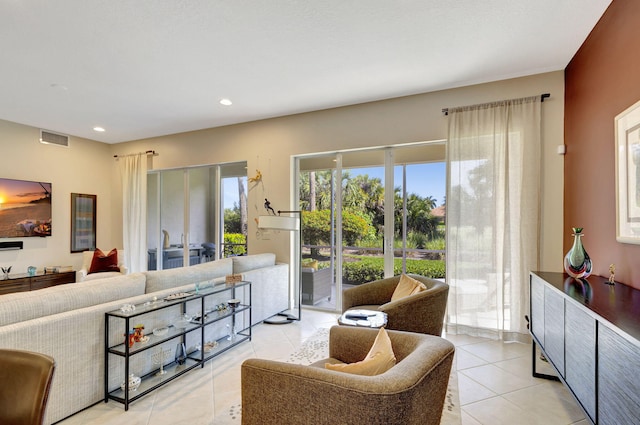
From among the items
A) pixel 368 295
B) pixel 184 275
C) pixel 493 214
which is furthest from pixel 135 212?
pixel 493 214

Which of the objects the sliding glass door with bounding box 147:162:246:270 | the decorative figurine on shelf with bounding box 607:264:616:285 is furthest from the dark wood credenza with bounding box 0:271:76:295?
the decorative figurine on shelf with bounding box 607:264:616:285

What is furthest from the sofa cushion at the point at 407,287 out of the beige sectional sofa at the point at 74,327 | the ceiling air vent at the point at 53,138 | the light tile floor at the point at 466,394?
the ceiling air vent at the point at 53,138

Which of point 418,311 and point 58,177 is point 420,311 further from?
point 58,177

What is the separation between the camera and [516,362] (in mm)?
2928

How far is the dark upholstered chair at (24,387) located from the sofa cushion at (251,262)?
2541mm

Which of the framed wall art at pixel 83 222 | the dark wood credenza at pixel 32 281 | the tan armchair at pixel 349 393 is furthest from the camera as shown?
the framed wall art at pixel 83 222

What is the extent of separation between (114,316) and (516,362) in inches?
132

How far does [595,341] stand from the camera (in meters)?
1.49

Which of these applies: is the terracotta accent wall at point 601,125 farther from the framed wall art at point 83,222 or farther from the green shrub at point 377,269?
the framed wall art at point 83,222

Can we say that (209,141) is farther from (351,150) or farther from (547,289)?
(547,289)

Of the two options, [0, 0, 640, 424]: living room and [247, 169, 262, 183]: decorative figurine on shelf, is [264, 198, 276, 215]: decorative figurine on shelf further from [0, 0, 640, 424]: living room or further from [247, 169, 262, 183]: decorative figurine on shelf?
[247, 169, 262, 183]: decorative figurine on shelf

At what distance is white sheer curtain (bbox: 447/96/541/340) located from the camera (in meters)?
3.32

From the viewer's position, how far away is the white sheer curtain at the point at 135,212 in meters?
5.82

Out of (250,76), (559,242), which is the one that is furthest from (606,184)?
(250,76)
